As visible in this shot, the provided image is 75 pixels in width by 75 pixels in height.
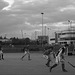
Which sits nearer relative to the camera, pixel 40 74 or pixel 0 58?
pixel 40 74

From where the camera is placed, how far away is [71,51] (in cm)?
3281

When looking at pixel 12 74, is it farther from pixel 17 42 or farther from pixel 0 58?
pixel 17 42

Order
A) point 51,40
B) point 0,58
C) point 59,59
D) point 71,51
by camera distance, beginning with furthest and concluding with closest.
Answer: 1. point 51,40
2. point 71,51
3. point 0,58
4. point 59,59

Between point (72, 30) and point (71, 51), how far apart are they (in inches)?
3306

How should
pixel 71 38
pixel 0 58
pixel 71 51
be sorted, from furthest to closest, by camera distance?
1. pixel 71 38
2. pixel 71 51
3. pixel 0 58

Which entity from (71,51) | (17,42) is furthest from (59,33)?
(71,51)

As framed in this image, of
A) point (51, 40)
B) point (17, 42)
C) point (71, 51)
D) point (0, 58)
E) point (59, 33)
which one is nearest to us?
point (0, 58)

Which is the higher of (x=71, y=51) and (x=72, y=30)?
(x=72, y=30)

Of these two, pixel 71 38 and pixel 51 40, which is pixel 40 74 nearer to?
pixel 71 38

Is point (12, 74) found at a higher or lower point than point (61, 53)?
lower

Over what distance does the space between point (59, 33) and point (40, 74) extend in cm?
11562

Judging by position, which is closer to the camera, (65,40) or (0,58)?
(0,58)

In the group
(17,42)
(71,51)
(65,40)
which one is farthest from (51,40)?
(71,51)

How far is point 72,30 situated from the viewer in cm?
11544
